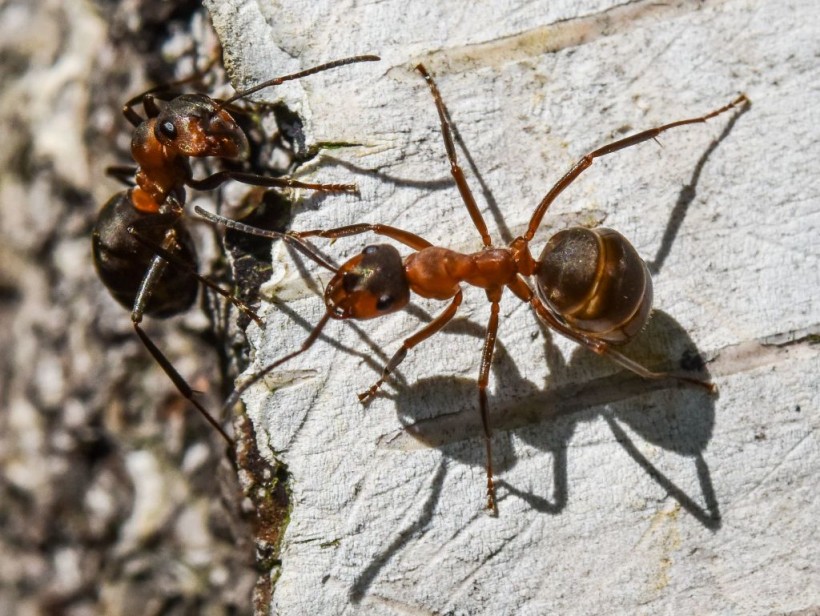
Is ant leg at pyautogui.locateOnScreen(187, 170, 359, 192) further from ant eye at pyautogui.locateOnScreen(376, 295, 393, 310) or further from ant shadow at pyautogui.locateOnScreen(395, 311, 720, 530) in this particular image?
ant shadow at pyautogui.locateOnScreen(395, 311, 720, 530)

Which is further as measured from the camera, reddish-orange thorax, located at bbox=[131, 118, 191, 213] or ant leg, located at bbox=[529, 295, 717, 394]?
reddish-orange thorax, located at bbox=[131, 118, 191, 213]

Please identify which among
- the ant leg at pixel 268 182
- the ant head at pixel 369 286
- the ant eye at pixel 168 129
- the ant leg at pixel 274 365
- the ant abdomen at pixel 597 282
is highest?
the ant eye at pixel 168 129

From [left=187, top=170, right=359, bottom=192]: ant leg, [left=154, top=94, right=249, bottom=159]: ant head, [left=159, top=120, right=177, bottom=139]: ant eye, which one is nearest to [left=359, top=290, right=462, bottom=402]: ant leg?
[left=187, top=170, right=359, bottom=192]: ant leg

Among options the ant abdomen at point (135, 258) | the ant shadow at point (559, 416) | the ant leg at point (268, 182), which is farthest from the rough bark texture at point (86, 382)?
the ant shadow at point (559, 416)

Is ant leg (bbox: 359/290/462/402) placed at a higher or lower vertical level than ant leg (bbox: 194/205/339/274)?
lower

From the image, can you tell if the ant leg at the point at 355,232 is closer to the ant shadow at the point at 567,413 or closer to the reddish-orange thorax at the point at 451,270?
the reddish-orange thorax at the point at 451,270

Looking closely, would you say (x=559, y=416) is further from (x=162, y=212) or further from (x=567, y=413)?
(x=162, y=212)
